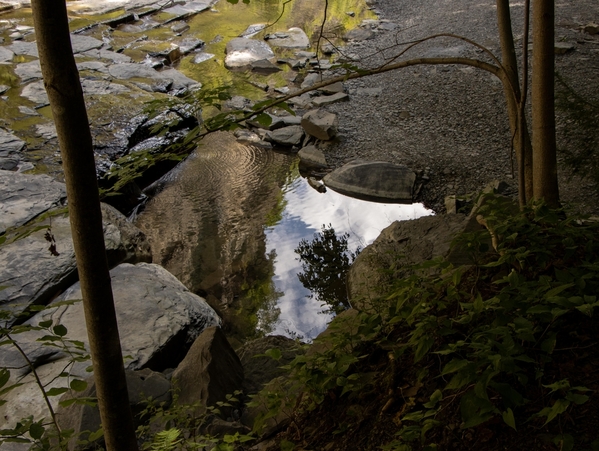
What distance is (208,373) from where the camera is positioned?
8.84ft

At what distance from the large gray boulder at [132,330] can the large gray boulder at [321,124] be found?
3094 mm

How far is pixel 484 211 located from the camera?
2.49 m

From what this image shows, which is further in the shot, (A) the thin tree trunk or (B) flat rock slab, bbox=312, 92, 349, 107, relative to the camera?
(B) flat rock slab, bbox=312, 92, 349, 107

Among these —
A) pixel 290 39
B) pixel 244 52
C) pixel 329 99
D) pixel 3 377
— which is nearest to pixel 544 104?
pixel 3 377

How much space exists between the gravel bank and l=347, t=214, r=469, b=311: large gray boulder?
107 cm

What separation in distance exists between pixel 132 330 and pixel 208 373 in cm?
86

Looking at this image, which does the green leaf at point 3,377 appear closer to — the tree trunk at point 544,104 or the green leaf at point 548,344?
the green leaf at point 548,344

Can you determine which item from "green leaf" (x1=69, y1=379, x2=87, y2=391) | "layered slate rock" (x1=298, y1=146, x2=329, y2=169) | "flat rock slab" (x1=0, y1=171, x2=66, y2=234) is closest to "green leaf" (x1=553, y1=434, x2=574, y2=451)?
"green leaf" (x1=69, y1=379, x2=87, y2=391)

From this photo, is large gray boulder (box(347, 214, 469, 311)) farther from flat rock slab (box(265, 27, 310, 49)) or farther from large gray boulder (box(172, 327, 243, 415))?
flat rock slab (box(265, 27, 310, 49))

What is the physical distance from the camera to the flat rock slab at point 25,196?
4445 mm

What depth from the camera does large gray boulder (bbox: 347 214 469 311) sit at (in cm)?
372

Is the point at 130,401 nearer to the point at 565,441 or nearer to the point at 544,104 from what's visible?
the point at 565,441

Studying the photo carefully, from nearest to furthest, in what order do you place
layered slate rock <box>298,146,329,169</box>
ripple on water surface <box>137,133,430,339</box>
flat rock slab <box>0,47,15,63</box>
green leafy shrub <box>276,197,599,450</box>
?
1. green leafy shrub <box>276,197,599,450</box>
2. ripple on water surface <box>137,133,430,339</box>
3. layered slate rock <box>298,146,329,169</box>
4. flat rock slab <box>0,47,15,63</box>

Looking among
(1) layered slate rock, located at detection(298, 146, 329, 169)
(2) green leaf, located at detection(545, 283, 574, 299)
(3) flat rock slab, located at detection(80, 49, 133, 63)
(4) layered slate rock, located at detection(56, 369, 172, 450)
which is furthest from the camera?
(3) flat rock slab, located at detection(80, 49, 133, 63)
